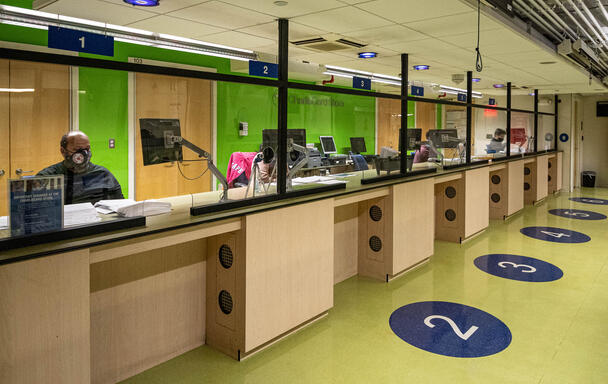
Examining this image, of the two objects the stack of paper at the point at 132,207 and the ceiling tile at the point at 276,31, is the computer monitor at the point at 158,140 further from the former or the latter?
the ceiling tile at the point at 276,31

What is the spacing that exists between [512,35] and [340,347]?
12.1ft

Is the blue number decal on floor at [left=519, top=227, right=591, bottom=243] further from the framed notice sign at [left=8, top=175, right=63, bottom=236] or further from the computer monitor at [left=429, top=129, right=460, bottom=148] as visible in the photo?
the framed notice sign at [left=8, top=175, right=63, bottom=236]

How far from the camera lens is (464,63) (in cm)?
639

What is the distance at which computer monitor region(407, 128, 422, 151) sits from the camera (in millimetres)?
5648

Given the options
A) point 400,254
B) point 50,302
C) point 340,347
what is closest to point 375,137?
point 400,254

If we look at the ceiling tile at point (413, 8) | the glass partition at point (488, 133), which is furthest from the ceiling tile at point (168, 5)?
the glass partition at point (488, 133)

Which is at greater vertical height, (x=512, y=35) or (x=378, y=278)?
(x=512, y=35)

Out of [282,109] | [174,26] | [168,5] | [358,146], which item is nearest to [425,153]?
[358,146]

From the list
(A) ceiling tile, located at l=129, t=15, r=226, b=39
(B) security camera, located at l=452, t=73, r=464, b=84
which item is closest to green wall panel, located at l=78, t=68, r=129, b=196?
(A) ceiling tile, located at l=129, t=15, r=226, b=39

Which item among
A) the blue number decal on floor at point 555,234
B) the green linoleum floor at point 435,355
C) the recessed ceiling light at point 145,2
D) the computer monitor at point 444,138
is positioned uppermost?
the recessed ceiling light at point 145,2

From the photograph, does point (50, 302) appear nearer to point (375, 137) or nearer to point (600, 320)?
point (375, 137)

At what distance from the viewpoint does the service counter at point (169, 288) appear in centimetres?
218

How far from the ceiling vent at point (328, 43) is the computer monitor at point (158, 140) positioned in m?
2.29

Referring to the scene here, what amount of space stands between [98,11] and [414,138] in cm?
385
